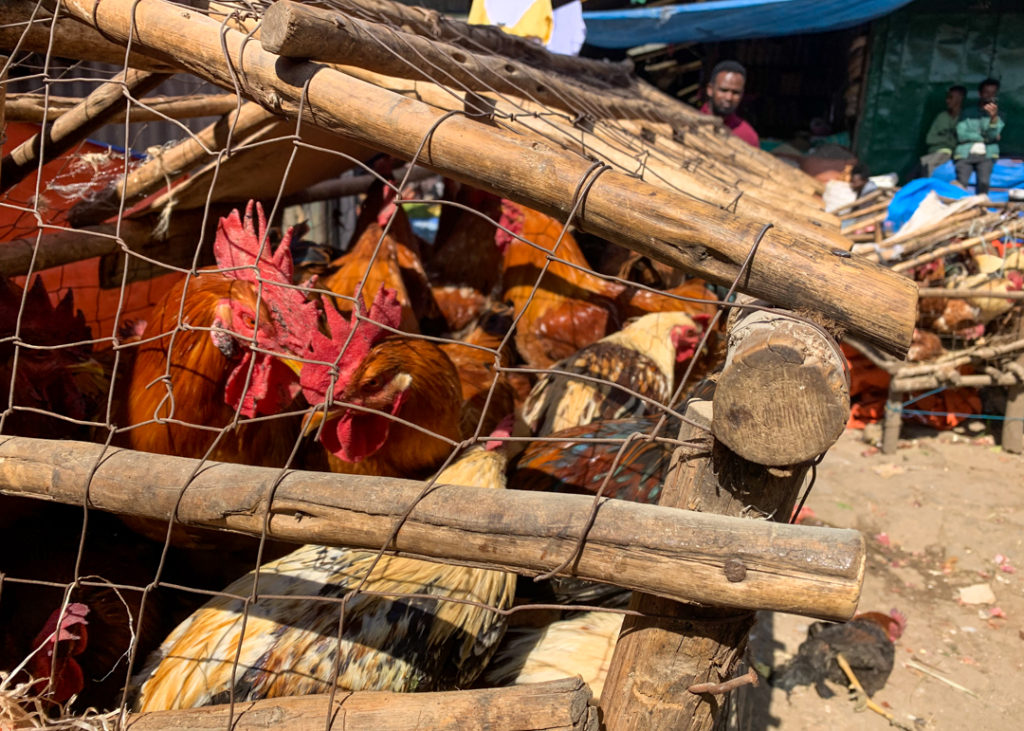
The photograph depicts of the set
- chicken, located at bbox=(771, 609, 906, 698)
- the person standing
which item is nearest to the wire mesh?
chicken, located at bbox=(771, 609, 906, 698)

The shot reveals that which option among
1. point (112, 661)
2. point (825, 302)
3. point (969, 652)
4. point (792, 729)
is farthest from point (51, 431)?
point (969, 652)

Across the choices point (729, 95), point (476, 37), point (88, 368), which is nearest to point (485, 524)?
point (88, 368)

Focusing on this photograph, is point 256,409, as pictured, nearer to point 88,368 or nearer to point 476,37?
point 88,368

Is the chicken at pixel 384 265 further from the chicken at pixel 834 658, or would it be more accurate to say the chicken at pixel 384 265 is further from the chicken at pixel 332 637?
the chicken at pixel 834 658

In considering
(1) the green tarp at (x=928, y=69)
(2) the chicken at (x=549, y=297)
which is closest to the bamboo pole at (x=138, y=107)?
(2) the chicken at (x=549, y=297)

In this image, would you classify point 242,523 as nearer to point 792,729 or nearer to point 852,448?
point 792,729

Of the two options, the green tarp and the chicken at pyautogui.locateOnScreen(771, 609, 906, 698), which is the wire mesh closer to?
the chicken at pyautogui.locateOnScreen(771, 609, 906, 698)

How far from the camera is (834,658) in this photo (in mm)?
3189

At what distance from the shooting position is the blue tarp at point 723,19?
7.98 metres

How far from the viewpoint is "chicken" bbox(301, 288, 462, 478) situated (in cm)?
197

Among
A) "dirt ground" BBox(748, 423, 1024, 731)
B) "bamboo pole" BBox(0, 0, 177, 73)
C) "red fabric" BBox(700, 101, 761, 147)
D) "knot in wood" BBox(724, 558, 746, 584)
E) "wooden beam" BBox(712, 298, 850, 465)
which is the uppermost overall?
"red fabric" BBox(700, 101, 761, 147)

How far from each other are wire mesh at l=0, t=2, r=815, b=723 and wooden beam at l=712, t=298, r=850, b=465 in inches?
3.3

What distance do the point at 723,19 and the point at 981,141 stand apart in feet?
11.8

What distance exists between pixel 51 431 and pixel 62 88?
6.23m
